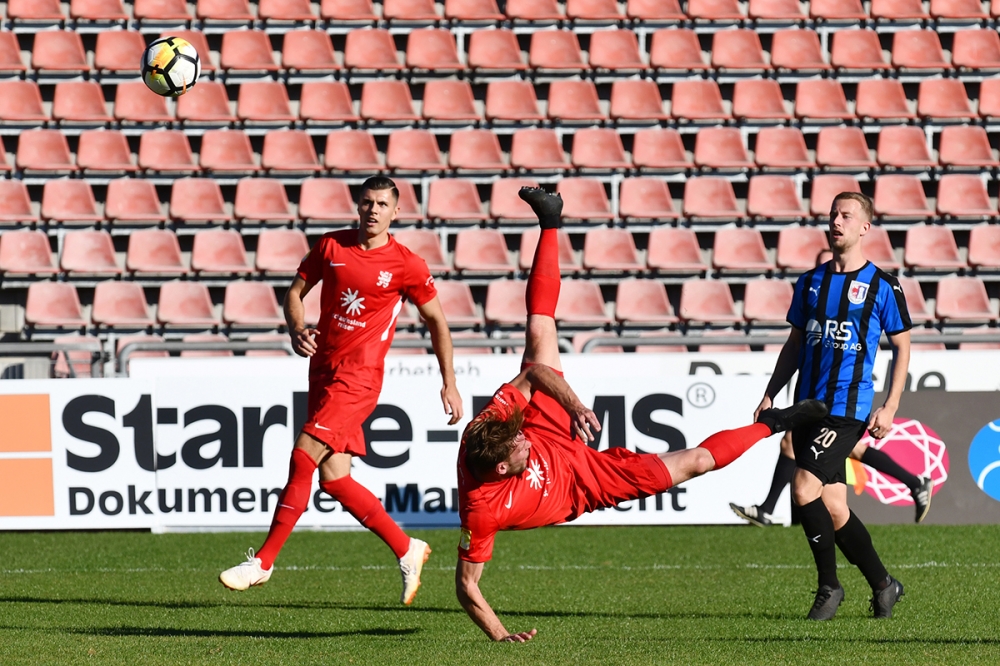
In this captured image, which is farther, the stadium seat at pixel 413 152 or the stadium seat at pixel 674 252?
the stadium seat at pixel 413 152

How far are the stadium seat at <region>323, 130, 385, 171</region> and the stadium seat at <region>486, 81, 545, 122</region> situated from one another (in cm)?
143

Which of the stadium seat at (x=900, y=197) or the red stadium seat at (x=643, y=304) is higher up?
the stadium seat at (x=900, y=197)

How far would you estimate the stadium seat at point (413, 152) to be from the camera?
48.7ft

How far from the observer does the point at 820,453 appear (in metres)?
5.86

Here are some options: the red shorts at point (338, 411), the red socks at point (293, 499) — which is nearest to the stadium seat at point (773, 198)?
the red shorts at point (338, 411)

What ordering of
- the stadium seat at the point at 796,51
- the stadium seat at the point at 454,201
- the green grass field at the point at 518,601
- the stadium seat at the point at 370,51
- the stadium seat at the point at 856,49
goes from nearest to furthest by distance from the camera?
the green grass field at the point at 518,601, the stadium seat at the point at 454,201, the stadium seat at the point at 370,51, the stadium seat at the point at 796,51, the stadium seat at the point at 856,49

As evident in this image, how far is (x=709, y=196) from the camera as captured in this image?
1484 centimetres

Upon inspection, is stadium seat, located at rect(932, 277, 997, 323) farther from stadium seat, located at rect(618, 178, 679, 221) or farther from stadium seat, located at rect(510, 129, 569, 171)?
stadium seat, located at rect(510, 129, 569, 171)

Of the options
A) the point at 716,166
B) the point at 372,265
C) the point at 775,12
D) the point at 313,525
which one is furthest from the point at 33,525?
the point at 775,12

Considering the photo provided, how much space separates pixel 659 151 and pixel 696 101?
850 mm

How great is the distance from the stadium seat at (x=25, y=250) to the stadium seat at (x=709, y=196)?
282 inches

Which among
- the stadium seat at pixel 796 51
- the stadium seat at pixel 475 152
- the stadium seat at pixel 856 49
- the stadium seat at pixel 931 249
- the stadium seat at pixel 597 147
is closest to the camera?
the stadium seat at pixel 931 249

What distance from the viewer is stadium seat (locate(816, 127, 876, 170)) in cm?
1517

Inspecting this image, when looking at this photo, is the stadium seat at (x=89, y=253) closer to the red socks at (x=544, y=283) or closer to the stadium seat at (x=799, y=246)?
the stadium seat at (x=799, y=246)
